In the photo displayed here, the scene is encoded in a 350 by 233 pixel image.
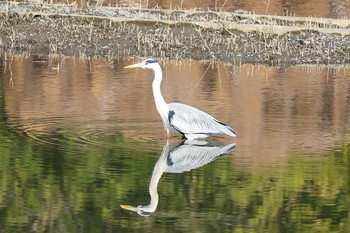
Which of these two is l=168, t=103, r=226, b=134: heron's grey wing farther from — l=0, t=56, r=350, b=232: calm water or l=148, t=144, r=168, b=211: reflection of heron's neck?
l=148, t=144, r=168, b=211: reflection of heron's neck

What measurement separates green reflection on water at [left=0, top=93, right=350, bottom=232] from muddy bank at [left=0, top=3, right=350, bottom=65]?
10.5 meters

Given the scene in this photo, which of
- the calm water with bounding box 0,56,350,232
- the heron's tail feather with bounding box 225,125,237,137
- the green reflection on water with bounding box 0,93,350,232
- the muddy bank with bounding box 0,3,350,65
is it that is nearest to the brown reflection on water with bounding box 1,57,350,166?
the calm water with bounding box 0,56,350,232

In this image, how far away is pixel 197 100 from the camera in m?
18.1

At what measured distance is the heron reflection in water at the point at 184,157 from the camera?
12.2 metres

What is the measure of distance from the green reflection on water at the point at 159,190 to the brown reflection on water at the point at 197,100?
76 centimetres

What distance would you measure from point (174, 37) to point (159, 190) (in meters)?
13.9

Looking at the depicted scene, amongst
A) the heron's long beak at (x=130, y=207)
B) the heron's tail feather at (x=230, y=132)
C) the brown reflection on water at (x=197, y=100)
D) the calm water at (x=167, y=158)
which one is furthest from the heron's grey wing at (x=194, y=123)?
the heron's long beak at (x=130, y=207)

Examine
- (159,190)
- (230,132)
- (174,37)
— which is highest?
(174,37)

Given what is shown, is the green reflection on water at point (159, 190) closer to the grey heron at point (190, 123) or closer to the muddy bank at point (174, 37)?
the grey heron at point (190, 123)

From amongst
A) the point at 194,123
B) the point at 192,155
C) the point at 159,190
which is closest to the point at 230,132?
the point at 194,123

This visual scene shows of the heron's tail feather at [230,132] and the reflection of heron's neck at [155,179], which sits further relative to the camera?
the heron's tail feather at [230,132]

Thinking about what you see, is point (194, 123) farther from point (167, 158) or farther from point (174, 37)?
point (174, 37)

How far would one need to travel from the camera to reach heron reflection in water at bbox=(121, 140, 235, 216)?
12.2 metres

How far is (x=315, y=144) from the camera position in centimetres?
1421
